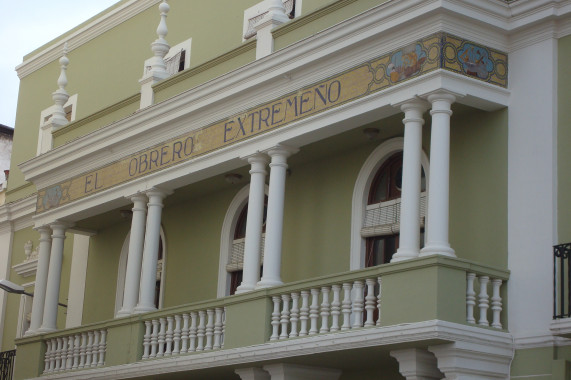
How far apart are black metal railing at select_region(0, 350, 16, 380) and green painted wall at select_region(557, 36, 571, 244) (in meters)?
11.8

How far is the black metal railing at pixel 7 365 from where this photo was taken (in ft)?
70.6

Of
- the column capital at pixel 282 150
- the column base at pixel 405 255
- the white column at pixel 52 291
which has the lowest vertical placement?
the column base at pixel 405 255

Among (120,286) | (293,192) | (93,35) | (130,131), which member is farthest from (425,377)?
(93,35)

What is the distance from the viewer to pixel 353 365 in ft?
49.4

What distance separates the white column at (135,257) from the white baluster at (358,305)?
524cm

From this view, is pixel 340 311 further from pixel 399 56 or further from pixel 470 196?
pixel 399 56

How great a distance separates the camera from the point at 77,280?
874 inches

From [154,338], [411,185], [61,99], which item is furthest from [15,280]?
[411,185]

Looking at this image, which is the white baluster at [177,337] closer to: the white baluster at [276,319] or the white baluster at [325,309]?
the white baluster at [276,319]

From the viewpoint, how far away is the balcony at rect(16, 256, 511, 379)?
1285cm

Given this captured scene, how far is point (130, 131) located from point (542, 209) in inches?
297

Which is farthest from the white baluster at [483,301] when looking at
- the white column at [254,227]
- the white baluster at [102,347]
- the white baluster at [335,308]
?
the white baluster at [102,347]

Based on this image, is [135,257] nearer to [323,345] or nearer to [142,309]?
[142,309]

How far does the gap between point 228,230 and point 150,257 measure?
1468 mm
